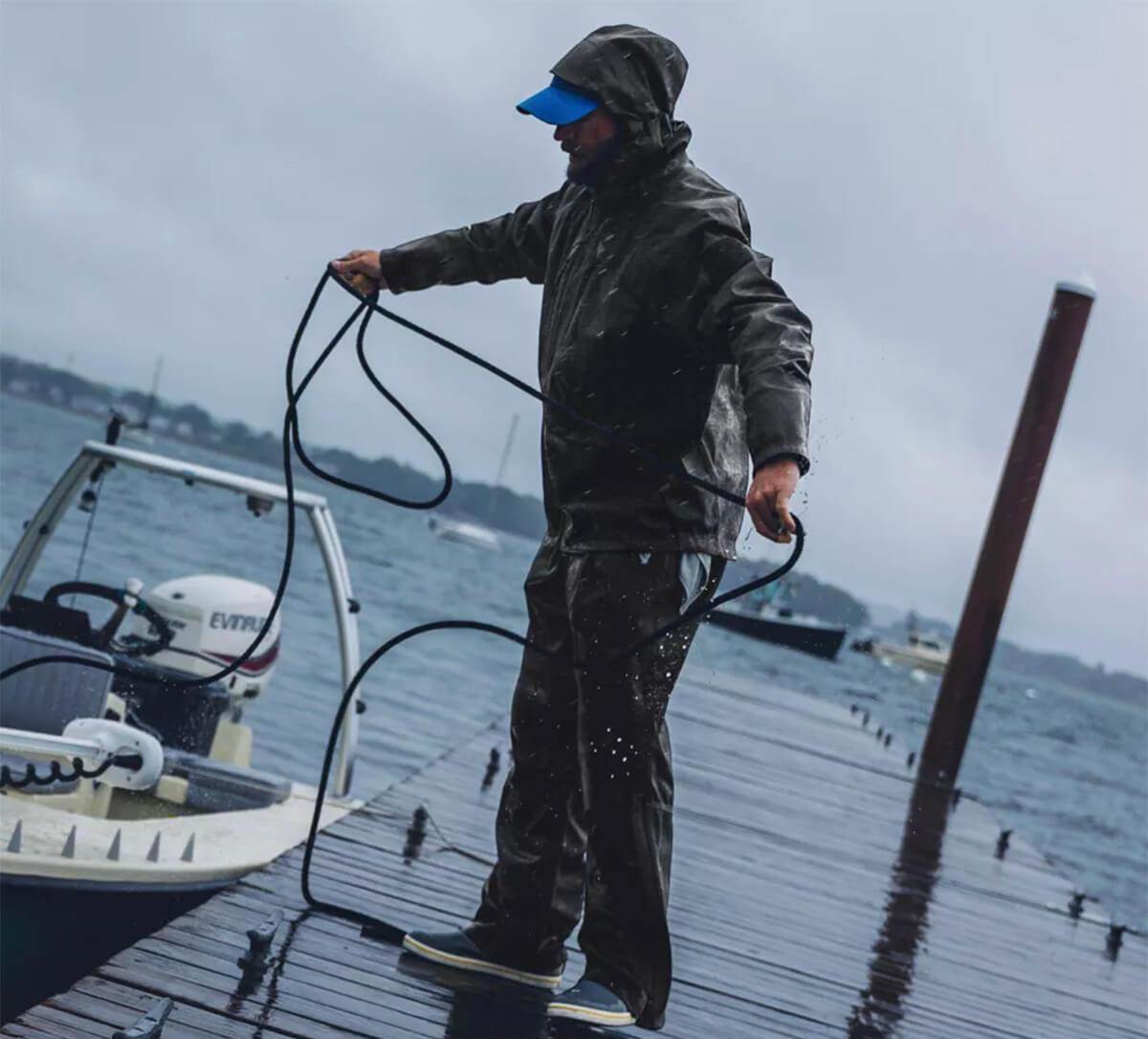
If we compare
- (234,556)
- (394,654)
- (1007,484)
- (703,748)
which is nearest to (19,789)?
(703,748)

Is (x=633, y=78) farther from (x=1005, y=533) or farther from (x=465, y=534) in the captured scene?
(x=465, y=534)

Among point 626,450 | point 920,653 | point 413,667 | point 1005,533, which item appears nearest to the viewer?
point 626,450

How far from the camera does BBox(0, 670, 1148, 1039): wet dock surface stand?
352 cm

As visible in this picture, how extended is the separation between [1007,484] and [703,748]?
109 inches

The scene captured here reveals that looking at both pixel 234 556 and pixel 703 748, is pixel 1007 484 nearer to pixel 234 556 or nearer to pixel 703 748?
pixel 703 748

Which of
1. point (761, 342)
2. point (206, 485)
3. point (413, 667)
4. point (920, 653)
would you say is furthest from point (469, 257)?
point (920, 653)

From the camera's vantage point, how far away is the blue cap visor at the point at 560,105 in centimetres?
332

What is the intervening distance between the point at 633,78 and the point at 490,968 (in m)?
1.89

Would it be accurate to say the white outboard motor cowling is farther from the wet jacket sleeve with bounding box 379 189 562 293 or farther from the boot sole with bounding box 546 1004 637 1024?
the boot sole with bounding box 546 1004 637 1024

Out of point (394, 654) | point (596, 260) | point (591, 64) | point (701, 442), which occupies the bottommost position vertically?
point (394, 654)

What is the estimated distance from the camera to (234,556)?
4072cm

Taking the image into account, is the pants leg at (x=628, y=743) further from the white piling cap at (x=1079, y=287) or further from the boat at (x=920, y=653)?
the boat at (x=920, y=653)

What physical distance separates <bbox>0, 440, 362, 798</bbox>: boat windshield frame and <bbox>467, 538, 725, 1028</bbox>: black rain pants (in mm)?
3297

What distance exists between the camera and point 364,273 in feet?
12.9
